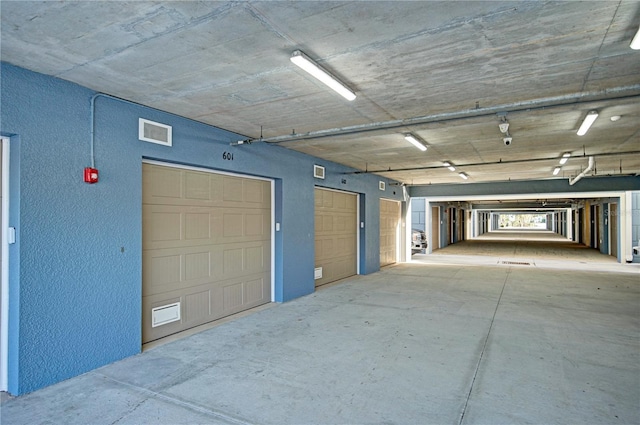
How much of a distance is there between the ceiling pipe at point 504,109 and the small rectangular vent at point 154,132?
1.28 m

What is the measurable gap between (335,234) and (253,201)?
2.87 m

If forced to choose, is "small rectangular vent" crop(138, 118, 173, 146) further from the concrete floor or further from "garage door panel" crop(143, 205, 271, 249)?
the concrete floor

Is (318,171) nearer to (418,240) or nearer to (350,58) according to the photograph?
(350,58)

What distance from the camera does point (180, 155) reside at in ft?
14.6

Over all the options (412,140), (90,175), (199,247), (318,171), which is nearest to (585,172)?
(412,140)

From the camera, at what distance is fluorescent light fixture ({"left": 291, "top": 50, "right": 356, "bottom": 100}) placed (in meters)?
2.84

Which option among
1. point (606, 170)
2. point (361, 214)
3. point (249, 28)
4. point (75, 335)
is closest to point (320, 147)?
point (361, 214)

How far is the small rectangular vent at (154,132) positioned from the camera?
4016 mm

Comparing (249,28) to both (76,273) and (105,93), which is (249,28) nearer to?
(105,93)

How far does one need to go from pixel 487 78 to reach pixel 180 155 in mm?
3391

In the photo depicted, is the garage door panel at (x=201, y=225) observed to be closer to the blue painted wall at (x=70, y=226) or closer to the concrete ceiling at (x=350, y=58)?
the blue painted wall at (x=70, y=226)

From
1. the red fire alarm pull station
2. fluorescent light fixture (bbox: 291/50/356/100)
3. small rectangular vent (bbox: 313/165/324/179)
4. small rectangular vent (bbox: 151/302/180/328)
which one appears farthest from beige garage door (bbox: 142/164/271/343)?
fluorescent light fixture (bbox: 291/50/356/100)

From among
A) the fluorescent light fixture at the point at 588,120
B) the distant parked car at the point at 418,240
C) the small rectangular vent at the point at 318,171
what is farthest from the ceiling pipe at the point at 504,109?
the distant parked car at the point at 418,240

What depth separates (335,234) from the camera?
27.2 ft
